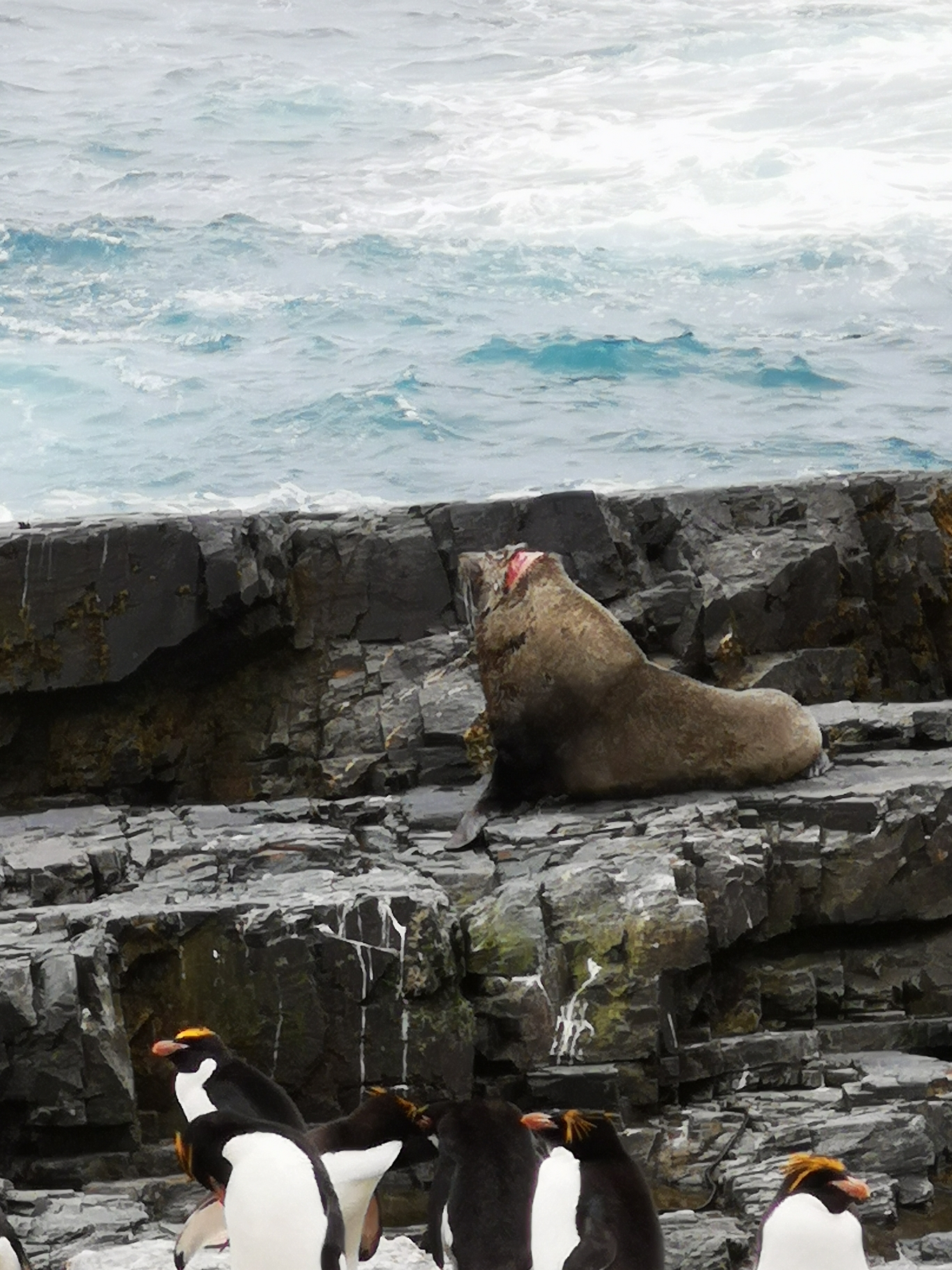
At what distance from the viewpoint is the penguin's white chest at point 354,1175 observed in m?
5.55

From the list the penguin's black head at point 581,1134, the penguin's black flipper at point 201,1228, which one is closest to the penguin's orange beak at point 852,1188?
the penguin's black head at point 581,1134

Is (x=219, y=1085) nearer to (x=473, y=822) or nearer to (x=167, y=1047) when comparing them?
(x=167, y=1047)

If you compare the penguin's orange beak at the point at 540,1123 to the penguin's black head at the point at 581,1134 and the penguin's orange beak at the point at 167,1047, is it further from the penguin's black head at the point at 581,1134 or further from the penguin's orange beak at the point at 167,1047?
the penguin's orange beak at the point at 167,1047

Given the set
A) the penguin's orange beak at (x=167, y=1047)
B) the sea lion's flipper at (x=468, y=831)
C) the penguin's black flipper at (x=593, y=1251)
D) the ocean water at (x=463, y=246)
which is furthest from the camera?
the ocean water at (x=463, y=246)

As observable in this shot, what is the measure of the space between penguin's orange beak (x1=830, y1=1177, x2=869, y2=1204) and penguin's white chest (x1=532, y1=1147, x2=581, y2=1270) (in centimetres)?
74

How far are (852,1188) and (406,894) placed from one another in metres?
2.98

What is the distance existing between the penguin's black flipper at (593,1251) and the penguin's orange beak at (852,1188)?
0.66 meters

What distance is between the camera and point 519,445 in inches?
858

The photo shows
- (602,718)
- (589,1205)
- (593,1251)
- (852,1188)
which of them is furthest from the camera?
(602,718)

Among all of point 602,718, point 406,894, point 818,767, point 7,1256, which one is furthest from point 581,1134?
point 818,767

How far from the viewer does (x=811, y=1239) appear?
4781 millimetres

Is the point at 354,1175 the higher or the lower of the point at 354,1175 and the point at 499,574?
the lower

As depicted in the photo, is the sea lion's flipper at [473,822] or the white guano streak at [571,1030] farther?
the sea lion's flipper at [473,822]

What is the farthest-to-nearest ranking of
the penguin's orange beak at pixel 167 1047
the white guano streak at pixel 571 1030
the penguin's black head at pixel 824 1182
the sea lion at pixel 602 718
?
the sea lion at pixel 602 718
the white guano streak at pixel 571 1030
the penguin's orange beak at pixel 167 1047
the penguin's black head at pixel 824 1182
